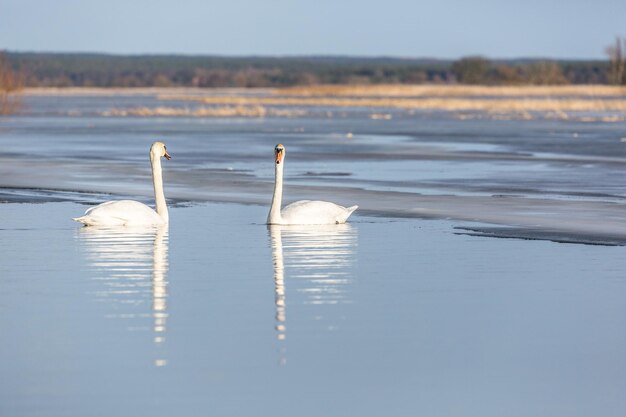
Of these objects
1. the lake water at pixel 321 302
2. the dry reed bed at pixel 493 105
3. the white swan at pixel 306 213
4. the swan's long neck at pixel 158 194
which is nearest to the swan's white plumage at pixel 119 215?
the lake water at pixel 321 302

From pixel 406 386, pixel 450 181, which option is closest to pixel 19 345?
pixel 406 386

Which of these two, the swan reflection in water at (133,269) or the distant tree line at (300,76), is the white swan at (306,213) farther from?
the distant tree line at (300,76)

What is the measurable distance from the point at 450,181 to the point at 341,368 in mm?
14119

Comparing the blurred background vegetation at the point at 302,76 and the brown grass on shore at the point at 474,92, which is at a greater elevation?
the blurred background vegetation at the point at 302,76

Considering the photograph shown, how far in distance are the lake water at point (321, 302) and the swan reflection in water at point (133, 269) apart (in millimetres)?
31

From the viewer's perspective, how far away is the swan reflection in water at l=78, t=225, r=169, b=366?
9195 millimetres

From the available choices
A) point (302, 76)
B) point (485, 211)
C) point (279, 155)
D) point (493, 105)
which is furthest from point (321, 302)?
point (302, 76)

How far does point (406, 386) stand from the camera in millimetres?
7238

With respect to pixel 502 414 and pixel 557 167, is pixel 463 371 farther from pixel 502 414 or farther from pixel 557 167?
pixel 557 167

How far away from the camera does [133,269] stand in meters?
11.4

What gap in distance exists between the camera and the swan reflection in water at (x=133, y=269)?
9.20 metres

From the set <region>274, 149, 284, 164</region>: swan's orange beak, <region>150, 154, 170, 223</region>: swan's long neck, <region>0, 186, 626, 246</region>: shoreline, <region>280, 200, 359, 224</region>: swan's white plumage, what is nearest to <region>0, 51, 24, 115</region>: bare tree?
<region>0, 186, 626, 246</region>: shoreline

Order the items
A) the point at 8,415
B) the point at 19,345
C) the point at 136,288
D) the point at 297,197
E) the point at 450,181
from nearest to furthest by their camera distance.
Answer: the point at 8,415 → the point at 19,345 → the point at 136,288 → the point at 297,197 → the point at 450,181

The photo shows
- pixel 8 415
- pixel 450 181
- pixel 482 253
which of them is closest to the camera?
pixel 8 415
